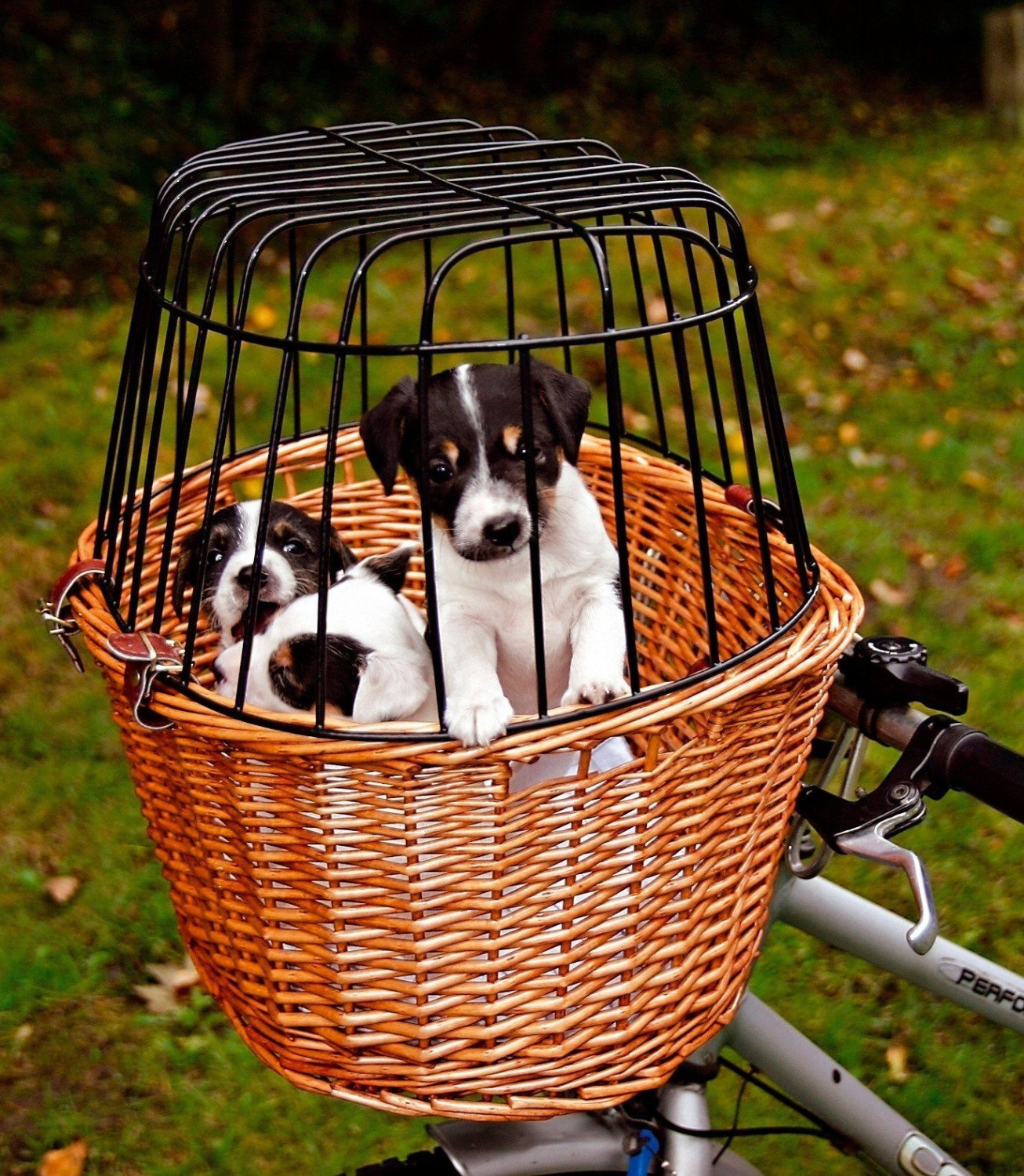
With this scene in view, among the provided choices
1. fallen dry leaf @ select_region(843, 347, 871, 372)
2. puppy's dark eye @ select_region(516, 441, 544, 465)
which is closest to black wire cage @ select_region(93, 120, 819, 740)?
puppy's dark eye @ select_region(516, 441, 544, 465)

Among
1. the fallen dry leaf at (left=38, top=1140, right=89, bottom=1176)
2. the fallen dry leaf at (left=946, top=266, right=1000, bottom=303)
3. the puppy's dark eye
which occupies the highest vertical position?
the puppy's dark eye

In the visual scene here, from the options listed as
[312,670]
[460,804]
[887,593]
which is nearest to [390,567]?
[312,670]

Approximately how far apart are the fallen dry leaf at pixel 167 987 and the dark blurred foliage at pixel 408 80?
11.0 ft

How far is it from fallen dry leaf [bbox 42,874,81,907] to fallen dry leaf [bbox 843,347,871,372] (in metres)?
4.05

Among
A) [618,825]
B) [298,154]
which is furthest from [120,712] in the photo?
[298,154]

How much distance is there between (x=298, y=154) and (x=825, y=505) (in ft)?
10.8

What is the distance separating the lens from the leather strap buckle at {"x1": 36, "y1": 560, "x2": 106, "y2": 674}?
175 cm

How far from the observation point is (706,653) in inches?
92.0

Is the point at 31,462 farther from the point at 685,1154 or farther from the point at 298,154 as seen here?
the point at 685,1154

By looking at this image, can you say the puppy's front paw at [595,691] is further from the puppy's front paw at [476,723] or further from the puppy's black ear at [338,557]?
the puppy's black ear at [338,557]

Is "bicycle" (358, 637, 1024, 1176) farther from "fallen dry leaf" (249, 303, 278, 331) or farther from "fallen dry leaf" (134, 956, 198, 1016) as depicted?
"fallen dry leaf" (249, 303, 278, 331)

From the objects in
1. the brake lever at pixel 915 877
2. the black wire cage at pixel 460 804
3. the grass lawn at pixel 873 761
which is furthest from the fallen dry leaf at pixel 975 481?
the brake lever at pixel 915 877

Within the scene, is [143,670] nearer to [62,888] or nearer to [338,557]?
[338,557]

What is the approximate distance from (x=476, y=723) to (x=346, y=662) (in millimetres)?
746
